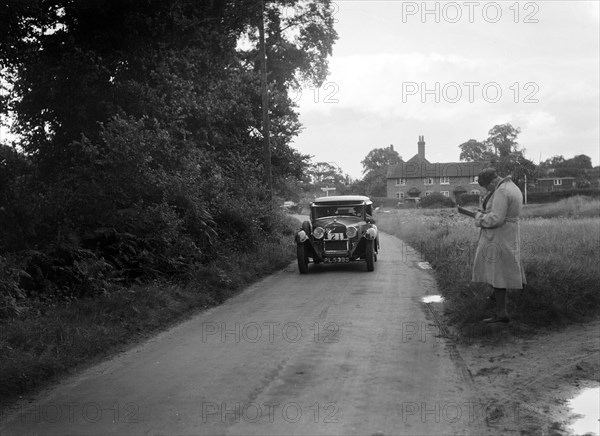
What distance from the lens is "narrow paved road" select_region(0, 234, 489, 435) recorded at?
514cm

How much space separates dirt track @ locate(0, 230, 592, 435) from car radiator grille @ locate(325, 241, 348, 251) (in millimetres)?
6157

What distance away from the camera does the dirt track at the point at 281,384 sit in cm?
513

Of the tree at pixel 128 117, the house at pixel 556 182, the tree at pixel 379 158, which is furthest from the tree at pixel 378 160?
the tree at pixel 128 117

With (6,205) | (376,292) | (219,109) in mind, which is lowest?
(376,292)

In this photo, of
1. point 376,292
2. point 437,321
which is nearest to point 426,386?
point 437,321

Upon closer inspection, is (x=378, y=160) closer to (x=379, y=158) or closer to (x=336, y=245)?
(x=379, y=158)

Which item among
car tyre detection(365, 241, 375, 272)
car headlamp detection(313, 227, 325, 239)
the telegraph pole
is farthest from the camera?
the telegraph pole

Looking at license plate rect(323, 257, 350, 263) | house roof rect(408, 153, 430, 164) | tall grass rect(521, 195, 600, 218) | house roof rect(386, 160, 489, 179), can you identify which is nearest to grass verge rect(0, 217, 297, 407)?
license plate rect(323, 257, 350, 263)

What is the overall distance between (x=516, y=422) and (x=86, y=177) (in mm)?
10084

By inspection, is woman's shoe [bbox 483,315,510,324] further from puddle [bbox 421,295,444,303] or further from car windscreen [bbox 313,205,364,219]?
car windscreen [bbox 313,205,364,219]

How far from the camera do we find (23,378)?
253 inches

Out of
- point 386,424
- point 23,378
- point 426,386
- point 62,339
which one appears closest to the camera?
point 386,424

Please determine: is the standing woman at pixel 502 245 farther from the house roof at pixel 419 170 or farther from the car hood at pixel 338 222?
the house roof at pixel 419 170

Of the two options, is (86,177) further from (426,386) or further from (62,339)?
(426,386)
